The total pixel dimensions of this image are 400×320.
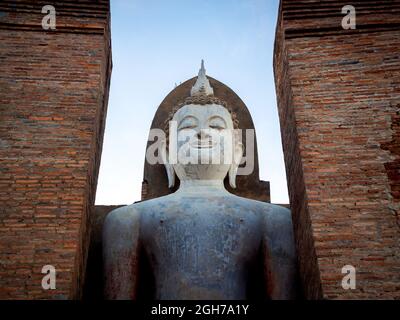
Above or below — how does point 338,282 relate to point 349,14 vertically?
below

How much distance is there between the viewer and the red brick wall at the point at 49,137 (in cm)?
545

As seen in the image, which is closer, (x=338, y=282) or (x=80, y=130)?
(x=338, y=282)

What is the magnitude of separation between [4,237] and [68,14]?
3368 mm

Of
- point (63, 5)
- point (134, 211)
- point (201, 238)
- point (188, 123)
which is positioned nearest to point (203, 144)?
point (188, 123)

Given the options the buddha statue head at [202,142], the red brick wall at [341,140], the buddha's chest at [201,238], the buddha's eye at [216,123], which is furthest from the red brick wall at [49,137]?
the red brick wall at [341,140]

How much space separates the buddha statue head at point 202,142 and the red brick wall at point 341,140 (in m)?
0.78

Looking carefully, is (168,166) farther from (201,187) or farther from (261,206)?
(261,206)

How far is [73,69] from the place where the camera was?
6871mm

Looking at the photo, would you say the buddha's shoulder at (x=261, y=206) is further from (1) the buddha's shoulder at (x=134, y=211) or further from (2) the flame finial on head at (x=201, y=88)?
(2) the flame finial on head at (x=201, y=88)

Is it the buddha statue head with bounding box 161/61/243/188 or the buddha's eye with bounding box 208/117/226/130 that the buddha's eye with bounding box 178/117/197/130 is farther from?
the buddha's eye with bounding box 208/117/226/130

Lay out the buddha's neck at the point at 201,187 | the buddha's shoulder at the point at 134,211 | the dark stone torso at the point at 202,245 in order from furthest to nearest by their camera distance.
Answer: the buddha's neck at the point at 201,187 → the buddha's shoulder at the point at 134,211 → the dark stone torso at the point at 202,245

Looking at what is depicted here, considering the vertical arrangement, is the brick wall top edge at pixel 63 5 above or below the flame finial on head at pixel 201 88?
above
